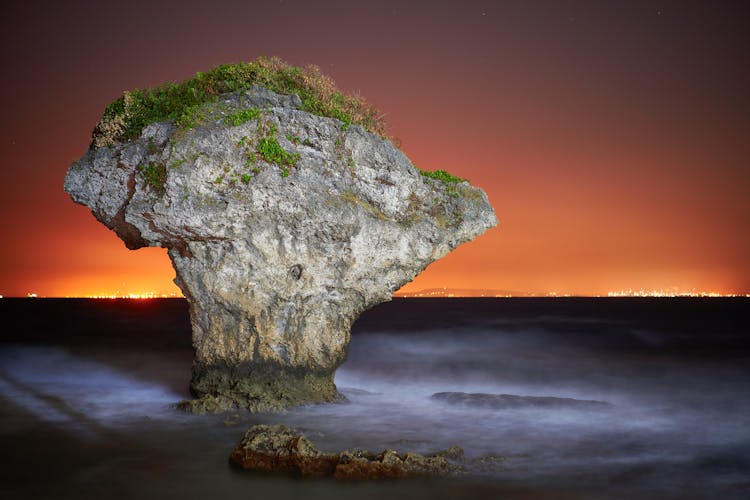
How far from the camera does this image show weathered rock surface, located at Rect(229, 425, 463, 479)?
8664 mm

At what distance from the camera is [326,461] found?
891cm

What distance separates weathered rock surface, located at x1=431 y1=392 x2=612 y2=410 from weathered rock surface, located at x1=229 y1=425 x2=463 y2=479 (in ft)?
15.8

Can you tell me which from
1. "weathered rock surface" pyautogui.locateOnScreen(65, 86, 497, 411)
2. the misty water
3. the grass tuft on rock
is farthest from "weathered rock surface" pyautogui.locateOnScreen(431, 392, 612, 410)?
the grass tuft on rock

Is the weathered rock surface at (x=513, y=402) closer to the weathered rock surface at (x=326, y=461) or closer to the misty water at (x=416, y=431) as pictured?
the misty water at (x=416, y=431)

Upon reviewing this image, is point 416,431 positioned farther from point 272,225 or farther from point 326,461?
point 272,225

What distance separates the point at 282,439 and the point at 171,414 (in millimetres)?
4164

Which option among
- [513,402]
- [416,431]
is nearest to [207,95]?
[416,431]

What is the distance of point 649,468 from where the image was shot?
382 inches

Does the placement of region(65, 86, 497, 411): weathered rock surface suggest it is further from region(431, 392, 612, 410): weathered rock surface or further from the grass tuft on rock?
region(431, 392, 612, 410): weathered rock surface

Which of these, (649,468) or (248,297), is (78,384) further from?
(649,468)

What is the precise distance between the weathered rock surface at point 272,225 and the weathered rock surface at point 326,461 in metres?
3.32

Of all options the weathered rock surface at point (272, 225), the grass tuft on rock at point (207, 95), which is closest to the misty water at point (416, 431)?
the weathered rock surface at point (272, 225)

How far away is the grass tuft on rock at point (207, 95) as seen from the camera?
12.8 meters

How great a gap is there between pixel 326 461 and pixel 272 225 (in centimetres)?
469
